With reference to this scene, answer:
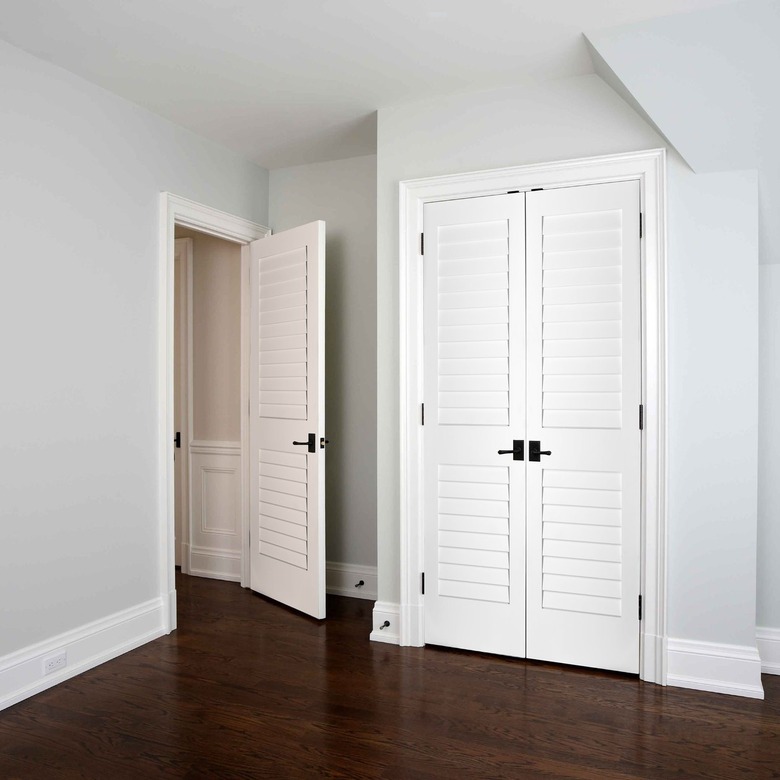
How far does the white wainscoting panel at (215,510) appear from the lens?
4629 millimetres

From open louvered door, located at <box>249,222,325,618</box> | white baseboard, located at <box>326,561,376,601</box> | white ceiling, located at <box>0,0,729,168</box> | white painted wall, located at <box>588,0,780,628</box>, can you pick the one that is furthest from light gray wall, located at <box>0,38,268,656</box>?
white painted wall, located at <box>588,0,780,628</box>

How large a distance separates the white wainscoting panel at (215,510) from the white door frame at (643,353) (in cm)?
166

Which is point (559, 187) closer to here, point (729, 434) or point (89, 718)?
point (729, 434)

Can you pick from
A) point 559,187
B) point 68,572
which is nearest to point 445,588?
point 68,572

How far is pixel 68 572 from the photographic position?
3064 mm

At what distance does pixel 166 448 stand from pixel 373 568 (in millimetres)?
1465

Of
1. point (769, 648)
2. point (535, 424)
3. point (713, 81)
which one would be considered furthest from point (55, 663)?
point (713, 81)

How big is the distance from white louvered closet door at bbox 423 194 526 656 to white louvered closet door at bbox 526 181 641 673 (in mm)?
80

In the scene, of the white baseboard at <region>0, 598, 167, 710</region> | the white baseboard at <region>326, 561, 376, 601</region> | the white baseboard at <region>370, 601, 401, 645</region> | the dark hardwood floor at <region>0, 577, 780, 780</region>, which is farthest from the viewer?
the white baseboard at <region>326, 561, 376, 601</region>

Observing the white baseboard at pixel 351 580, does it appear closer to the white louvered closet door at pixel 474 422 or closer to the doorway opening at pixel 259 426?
the doorway opening at pixel 259 426

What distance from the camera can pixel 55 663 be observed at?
2.96 m

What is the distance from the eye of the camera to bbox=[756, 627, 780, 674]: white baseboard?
306 cm

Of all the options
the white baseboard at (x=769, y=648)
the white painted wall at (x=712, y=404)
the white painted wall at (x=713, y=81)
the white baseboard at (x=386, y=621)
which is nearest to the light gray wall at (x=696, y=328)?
the white painted wall at (x=712, y=404)

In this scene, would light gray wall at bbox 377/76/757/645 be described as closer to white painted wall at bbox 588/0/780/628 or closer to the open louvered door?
white painted wall at bbox 588/0/780/628
